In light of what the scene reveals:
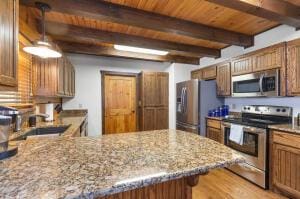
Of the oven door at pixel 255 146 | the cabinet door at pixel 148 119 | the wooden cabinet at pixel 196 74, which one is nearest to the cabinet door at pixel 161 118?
the cabinet door at pixel 148 119

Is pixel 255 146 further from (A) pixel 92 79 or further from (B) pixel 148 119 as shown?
(A) pixel 92 79

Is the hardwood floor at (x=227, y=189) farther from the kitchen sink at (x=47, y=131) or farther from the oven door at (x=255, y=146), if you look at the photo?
the kitchen sink at (x=47, y=131)

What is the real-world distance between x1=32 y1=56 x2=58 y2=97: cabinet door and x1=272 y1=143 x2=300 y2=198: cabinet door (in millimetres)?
3310

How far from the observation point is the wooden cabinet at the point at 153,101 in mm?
4980

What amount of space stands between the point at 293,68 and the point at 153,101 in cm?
322

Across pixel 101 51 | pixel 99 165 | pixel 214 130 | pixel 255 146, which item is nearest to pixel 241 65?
pixel 214 130

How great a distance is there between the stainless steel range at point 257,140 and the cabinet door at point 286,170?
13cm

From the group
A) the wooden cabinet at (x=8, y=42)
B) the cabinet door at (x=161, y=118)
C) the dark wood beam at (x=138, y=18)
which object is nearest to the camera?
the wooden cabinet at (x=8, y=42)

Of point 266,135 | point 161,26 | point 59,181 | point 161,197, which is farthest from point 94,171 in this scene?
point 266,135

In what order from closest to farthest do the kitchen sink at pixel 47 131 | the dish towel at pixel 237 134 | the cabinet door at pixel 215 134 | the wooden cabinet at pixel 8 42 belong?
the wooden cabinet at pixel 8 42, the kitchen sink at pixel 47 131, the dish towel at pixel 237 134, the cabinet door at pixel 215 134

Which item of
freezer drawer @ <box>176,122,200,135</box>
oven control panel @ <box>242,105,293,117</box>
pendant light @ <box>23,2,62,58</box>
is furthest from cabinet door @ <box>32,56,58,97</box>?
oven control panel @ <box>242,105,293,117</box>

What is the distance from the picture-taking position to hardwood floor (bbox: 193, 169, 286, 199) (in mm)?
2426

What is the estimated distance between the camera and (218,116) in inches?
152

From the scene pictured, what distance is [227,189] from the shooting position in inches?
103
